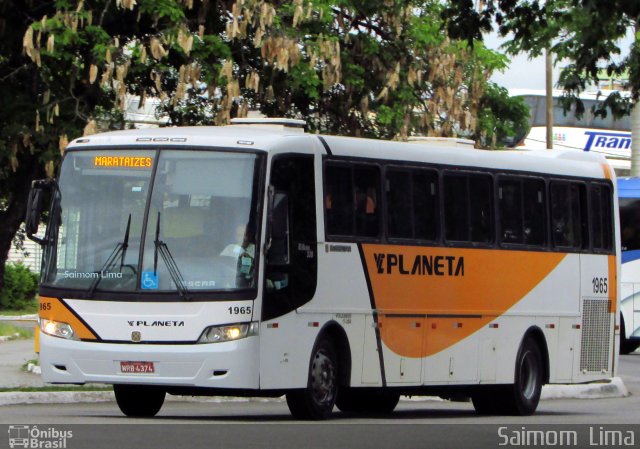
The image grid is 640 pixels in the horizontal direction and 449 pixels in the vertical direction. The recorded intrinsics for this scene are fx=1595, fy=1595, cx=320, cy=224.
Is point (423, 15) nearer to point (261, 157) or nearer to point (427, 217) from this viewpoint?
point (427, 217)

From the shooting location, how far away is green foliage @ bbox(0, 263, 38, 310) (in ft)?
155

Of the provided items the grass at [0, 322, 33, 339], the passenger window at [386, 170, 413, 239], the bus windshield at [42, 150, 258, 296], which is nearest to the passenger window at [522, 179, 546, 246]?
the passenger window at [386, 170, 413, 239]

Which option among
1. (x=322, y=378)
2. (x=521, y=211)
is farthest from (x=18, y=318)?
(x=322, y=378)

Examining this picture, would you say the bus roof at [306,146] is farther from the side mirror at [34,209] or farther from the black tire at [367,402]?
the black tire at [367,402]

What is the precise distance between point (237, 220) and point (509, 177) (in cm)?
522

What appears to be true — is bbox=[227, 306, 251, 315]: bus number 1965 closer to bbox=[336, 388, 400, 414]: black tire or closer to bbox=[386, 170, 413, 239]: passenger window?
bbox=[386, 170, 413, 239]: passenger window

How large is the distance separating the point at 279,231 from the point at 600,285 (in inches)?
268

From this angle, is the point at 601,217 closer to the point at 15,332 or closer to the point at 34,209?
the point at 34,209

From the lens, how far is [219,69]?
23.9 metres

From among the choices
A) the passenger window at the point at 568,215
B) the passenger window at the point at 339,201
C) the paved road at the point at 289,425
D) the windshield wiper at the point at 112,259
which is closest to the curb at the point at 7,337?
the paved road at the point at 289,425

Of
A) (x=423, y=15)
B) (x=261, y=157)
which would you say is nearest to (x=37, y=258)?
(x=423, y=15)

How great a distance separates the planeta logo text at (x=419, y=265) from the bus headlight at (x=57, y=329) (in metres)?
3.41

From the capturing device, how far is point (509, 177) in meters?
19.3

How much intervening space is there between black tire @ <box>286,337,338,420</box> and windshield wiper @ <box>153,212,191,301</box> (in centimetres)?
154
